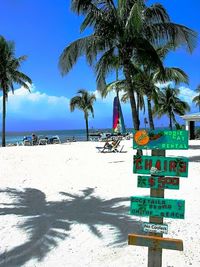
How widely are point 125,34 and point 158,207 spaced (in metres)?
12.1

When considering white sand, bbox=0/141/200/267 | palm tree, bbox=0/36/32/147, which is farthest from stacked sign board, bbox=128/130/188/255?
palm tree, bbox=0/36/32/147

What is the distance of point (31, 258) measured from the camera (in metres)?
6.38

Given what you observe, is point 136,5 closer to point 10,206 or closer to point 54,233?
point 10,206

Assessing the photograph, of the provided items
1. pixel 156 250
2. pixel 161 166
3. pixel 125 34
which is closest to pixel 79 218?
pixel 156 250

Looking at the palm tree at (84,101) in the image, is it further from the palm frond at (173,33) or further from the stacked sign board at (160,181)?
the stacked sign board at (160,181)

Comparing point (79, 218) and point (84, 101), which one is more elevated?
point (84, 101)

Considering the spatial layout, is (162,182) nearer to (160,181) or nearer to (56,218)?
(160,181)

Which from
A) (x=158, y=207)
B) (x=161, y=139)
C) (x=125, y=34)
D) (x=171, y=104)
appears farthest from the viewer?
(x=171, y=104)

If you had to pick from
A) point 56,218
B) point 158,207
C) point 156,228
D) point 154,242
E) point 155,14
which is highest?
point 155,14

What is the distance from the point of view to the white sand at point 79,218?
247 inches

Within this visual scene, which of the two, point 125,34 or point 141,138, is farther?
point 125,34

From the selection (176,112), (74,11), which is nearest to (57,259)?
(74,11)

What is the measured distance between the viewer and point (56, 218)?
8.37 meters

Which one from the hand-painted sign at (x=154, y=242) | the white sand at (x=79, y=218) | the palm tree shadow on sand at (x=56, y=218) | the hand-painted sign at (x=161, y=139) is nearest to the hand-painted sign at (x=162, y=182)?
the hand-painted sign at (x=161, y=139)
